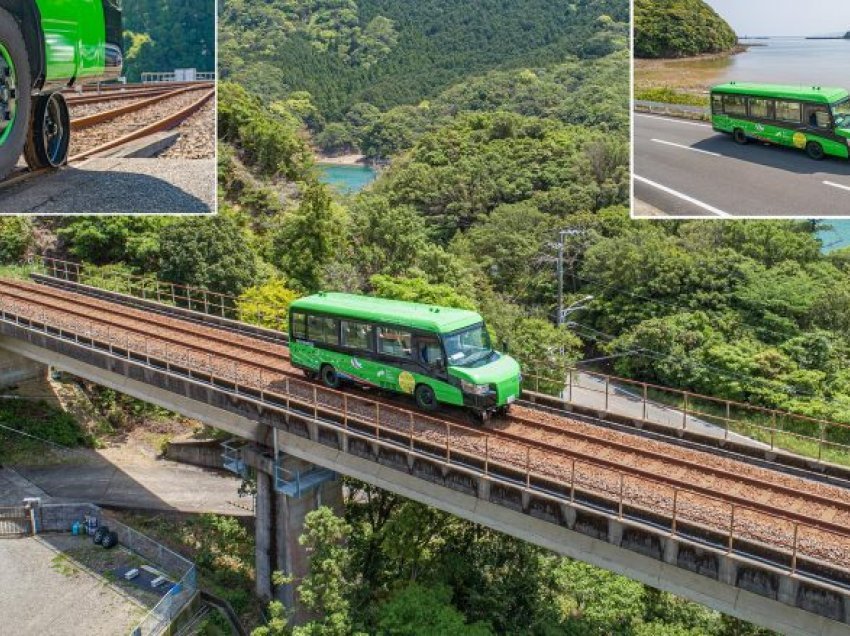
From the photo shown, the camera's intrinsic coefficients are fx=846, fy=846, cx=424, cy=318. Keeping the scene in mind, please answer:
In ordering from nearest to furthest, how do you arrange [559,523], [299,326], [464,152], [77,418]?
1. [559,523]
2. [299,326]
3. [77,418]
4. [464,152]

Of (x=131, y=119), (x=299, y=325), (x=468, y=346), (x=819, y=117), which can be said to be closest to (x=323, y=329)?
(x=299, y=325)

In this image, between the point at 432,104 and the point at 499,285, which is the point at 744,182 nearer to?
the point at 499,285

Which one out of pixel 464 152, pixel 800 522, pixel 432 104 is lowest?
pixel 800 522

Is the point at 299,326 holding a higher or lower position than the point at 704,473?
higher

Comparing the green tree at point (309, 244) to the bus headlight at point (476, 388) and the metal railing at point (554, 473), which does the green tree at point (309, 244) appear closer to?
the metal railing at point (554, 473)

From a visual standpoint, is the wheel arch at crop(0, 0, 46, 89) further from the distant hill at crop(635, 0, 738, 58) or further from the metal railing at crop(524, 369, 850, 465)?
the metal railing at crop(524, 369, 850, 465)

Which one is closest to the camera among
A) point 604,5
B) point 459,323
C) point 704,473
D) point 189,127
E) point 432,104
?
point 704,473

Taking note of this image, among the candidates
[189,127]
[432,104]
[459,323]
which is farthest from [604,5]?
[459,323]


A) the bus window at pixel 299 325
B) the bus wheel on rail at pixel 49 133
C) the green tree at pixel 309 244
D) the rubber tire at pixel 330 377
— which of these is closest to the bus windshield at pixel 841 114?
the rubber tire at pixel 330 377

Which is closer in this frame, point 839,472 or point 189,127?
point 839,472
